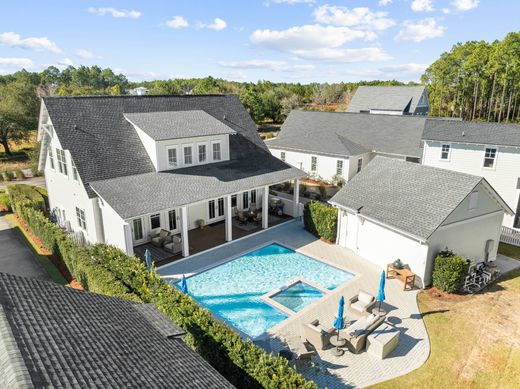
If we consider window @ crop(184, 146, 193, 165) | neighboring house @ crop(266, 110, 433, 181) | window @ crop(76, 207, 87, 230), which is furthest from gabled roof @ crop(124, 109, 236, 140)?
neighboring house @ crop(266, 110, 433, 181)

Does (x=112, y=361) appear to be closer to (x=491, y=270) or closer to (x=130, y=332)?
(x=130, y=332)

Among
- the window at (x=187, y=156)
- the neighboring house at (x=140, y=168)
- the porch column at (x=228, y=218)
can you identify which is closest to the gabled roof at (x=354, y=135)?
the neighboring house at (x=140, y=168)

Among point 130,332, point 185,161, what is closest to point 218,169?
point 185,161

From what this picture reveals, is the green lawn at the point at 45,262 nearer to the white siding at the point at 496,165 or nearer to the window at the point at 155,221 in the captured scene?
the window at the point at 155,221

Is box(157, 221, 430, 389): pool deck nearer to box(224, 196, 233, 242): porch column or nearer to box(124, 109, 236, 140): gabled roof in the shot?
box(224, 196, 233, 242): porch column

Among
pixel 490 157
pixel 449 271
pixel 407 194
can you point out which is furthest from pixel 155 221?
pixel 490 157
